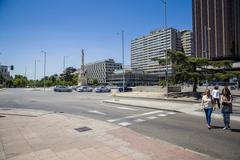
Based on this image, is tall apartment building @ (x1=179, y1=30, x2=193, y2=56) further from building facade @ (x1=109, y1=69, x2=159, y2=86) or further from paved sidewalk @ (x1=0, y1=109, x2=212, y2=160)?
paved sidewalk @ (x1=0, y1=109, x2=212, y2=160)

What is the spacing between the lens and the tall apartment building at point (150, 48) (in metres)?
99.7

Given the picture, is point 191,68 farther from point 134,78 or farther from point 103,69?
point 103,69

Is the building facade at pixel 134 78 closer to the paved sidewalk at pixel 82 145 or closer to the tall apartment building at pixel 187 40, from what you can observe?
the tall apartment building at pixel 187 40

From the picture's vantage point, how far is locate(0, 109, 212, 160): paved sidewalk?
6.93 metres

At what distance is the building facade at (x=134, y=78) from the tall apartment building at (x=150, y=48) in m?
7.27

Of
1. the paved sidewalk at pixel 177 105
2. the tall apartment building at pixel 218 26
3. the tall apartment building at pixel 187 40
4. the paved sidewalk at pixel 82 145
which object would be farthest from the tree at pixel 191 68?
the tall apartment building at pixel 187 40

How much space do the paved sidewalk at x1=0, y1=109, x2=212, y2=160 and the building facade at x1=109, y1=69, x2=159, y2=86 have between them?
453 ft

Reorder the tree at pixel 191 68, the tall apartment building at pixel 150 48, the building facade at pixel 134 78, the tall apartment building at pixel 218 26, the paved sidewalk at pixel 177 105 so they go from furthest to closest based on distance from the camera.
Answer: the building facade at pixel 134 78
the tall apartment building at pixel 150 48
the tall apartment building at pixel 218 26
the tree at pixel 191 68
the paved sidewalk at pixel 177 105

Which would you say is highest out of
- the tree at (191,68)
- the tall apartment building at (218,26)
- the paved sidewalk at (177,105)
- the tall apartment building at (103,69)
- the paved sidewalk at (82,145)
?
the tall apartment building at (218,26)

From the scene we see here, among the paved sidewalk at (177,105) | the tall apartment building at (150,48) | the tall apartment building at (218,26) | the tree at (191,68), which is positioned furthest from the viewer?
the tall apartment building at (150,48)

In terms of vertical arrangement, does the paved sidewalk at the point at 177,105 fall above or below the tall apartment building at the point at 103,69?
below

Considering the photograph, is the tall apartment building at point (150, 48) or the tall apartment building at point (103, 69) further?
the tall apartment building at point (103, 69)

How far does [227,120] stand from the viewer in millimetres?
10422

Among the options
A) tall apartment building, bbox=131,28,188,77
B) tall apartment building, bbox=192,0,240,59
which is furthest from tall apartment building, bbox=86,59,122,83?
tall apartment building, bbox=192,0,240,59
